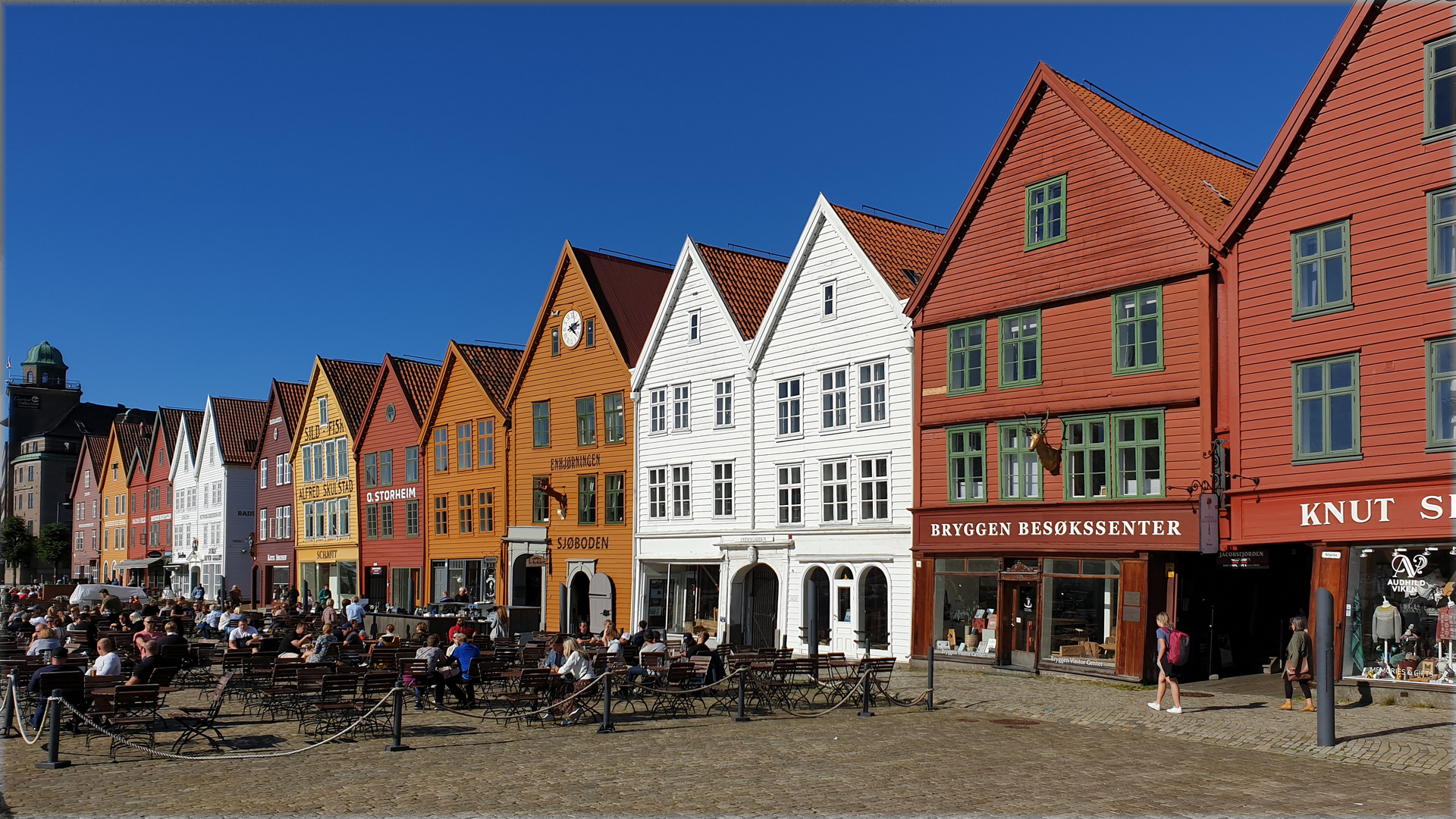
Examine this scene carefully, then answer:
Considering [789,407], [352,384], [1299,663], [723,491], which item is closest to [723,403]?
[723,491]

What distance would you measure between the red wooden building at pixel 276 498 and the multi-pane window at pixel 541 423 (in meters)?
23.2

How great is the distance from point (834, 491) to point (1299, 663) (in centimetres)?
1475

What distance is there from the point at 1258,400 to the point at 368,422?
43.3m

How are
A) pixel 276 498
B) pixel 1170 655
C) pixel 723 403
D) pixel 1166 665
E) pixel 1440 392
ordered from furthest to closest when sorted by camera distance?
1. pixel 276 498
2. pixel 723 403
3. pixel 1440 392
4. pixel 1166 665
5. pixel 1170 655

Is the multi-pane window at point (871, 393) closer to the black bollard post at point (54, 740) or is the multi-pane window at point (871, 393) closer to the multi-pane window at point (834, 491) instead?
the multi-pane window at point (834, 491)

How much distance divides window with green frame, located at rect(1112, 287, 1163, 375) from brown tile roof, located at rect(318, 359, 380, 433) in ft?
133

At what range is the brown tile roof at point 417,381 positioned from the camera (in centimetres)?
5416

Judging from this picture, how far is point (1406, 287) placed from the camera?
846 inches

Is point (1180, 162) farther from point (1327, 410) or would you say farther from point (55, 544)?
point (55, 544)

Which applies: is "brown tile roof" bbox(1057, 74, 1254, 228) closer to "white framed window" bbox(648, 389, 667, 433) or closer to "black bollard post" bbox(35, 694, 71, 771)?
"white framed window" bbox(648, 389, 667, 433)

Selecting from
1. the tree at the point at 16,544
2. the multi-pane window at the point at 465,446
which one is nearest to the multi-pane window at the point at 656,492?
the multi-pane window at the point at 465,446

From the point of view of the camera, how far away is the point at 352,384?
61188mm

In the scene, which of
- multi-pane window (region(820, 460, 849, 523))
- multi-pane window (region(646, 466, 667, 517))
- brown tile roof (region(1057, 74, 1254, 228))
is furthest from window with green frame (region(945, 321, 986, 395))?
multi-pane window (region(646, 466, 667, 517))

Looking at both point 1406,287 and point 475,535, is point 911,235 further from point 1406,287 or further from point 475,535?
point 475,535
